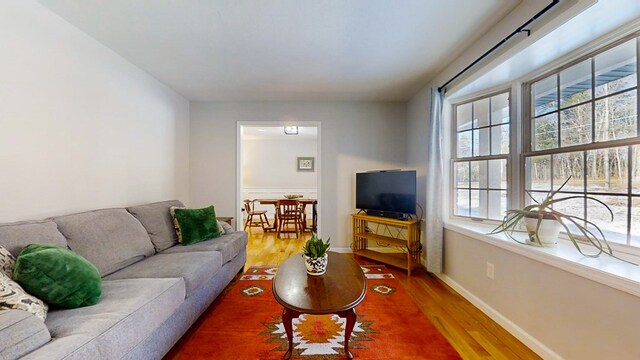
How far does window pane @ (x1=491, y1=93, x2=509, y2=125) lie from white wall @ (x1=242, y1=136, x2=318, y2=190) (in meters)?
4.94

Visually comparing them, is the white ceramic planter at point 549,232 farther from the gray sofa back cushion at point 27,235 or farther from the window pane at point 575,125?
the gray sofa back cushion at point 27,235

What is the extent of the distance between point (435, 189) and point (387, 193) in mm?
691

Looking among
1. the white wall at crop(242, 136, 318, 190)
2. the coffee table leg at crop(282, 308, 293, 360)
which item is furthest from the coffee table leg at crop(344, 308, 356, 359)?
the white wall at crop(242, 136, 318, 190)

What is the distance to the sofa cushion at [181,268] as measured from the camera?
5.73ft

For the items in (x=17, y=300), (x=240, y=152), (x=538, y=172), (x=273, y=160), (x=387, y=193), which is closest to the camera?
(x=17, y=300)

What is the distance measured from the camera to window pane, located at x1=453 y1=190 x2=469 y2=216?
2.79 meters

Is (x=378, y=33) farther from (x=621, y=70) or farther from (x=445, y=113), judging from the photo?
(x=621, y=70)

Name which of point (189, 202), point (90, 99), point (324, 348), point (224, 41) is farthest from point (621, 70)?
point (189, 202)

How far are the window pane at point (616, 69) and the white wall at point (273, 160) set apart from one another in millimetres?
5790

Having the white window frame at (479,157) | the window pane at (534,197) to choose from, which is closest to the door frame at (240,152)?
the white window frame at (479,157)

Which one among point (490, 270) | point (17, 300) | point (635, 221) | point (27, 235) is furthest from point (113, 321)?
point (635, 221)

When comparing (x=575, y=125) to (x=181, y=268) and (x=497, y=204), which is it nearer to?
(x=497, y=204)

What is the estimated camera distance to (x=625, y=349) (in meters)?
1.22

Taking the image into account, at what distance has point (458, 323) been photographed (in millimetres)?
2008
